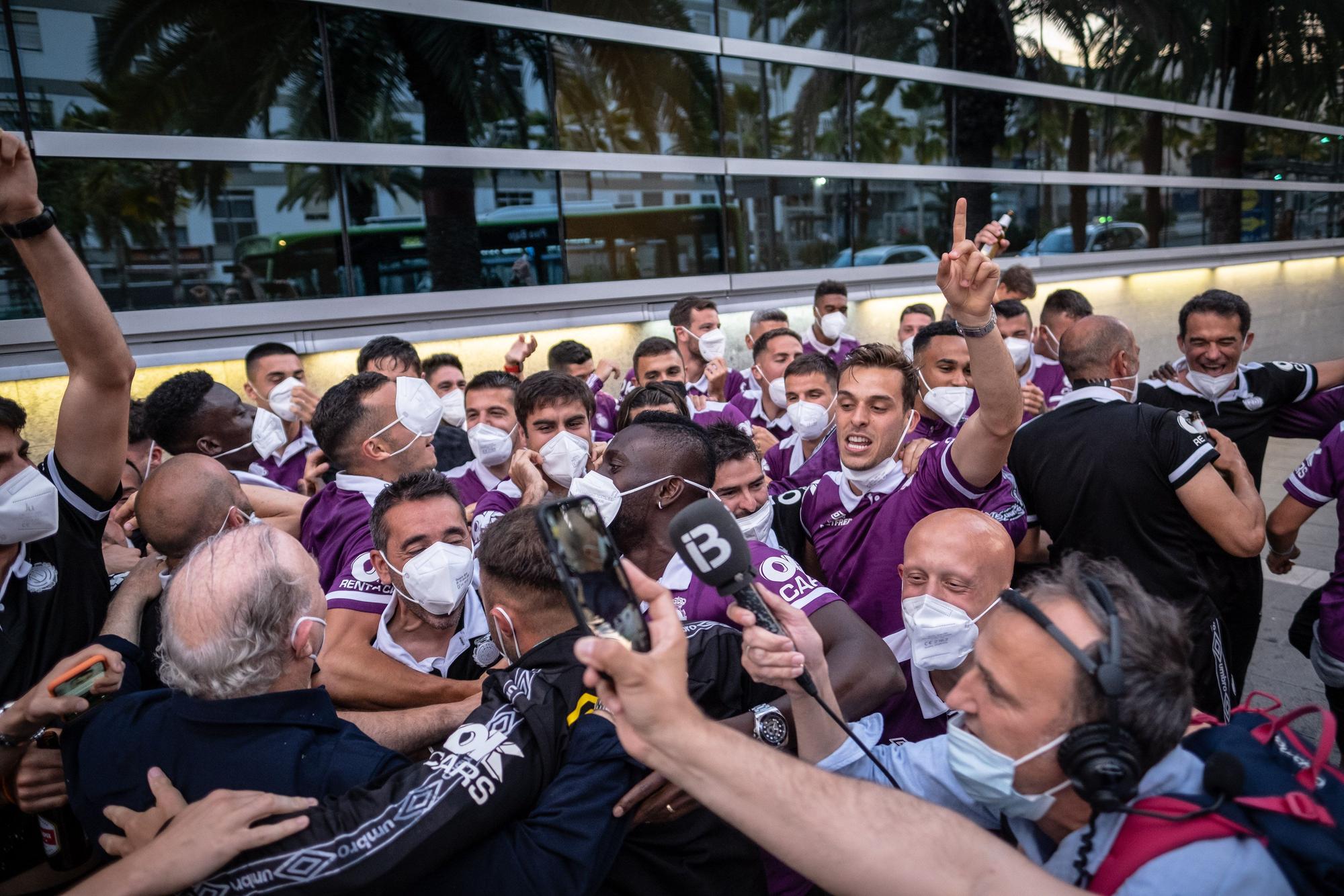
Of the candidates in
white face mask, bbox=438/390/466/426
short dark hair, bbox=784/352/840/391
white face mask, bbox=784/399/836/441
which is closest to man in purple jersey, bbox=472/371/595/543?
white face mask, bbox=784/399/836/441

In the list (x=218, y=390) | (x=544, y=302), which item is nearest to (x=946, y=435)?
(x=218, y=390)


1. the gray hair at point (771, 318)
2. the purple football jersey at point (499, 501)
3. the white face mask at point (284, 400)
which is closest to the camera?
the purple football jersey at point (499, 501)

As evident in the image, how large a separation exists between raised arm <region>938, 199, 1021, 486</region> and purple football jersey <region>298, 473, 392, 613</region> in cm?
217

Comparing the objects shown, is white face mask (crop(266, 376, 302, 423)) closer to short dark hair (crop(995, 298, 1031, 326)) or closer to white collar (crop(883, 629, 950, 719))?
white collar (crop(883, 629, 950, 719))

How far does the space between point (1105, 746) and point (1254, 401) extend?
389cm

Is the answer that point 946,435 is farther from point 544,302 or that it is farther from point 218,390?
point 544,302

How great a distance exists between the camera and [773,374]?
256 inches

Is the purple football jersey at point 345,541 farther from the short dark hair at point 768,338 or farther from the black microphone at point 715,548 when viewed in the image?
the short dark hair at point 768,338

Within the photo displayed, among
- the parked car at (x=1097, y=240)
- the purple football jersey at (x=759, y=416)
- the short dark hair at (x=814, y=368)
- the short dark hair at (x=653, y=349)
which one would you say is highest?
the parked car at (x=1097, y=240)

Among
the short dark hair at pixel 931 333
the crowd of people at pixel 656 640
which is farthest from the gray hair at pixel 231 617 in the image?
the short dark hair at pixel 931 333

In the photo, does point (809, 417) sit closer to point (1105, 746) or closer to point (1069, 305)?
point (1069, 305)

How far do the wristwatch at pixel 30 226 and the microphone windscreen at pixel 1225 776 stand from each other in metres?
2.86

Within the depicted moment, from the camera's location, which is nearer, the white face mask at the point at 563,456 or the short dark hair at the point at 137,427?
the white face mask at the point at 563,456

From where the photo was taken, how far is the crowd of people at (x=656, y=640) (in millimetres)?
1506
